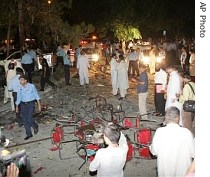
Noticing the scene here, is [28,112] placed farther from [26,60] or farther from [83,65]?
[83,65]

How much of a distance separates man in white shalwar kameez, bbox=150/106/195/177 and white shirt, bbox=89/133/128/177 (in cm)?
61

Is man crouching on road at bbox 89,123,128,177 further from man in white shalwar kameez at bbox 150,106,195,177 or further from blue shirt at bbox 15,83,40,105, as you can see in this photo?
blue shirt at bbox 15,83,40,105

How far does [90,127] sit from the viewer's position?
8.62 meters

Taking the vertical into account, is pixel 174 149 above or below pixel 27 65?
below

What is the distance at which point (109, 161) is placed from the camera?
188 inches

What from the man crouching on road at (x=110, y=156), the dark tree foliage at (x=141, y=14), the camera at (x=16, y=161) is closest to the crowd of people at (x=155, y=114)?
the man crouching on road at (x=110, y=156)

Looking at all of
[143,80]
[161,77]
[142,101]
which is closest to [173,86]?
[161,77]

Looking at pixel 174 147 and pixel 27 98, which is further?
pixel 27 98

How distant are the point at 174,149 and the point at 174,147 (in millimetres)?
30

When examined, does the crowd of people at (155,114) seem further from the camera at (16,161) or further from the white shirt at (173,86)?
the camera at (16,161)
